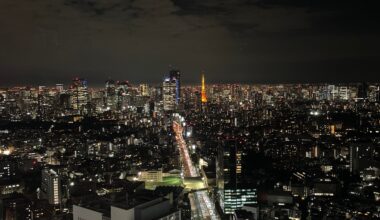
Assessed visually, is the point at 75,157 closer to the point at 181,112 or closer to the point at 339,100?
the point at 181,112

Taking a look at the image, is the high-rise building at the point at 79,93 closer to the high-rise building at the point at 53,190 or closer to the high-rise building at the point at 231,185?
the high-rise building at the point at 53,190

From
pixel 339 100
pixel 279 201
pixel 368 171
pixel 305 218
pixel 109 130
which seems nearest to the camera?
pixel 305 218

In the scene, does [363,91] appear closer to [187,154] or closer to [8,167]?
[187,154]

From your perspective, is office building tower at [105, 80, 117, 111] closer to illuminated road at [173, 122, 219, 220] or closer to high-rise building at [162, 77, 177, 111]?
high-rise building at [162, 77, 177, 111]

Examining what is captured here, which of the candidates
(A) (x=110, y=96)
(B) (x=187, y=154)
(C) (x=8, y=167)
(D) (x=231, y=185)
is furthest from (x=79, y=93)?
(D) (x=231, y=185)

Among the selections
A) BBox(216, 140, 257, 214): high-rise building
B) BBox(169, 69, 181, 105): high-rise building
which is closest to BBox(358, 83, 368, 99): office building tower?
BBox(169, 69, 181, 105): high-rise building

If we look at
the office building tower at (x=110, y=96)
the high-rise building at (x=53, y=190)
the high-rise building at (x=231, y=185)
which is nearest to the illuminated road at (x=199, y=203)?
the high-rise building at (x=231, y=185)

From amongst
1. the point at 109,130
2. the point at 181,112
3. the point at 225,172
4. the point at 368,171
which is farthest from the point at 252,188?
the point at 181,112
